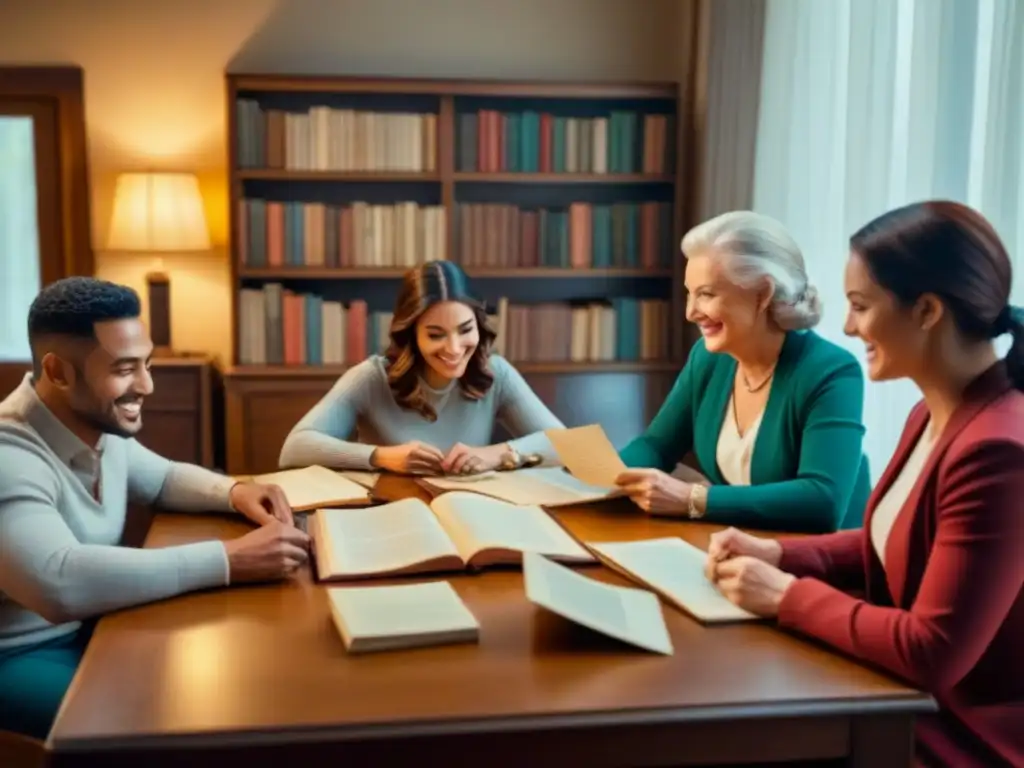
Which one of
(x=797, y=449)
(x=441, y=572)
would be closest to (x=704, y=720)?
(x=441, y=572)

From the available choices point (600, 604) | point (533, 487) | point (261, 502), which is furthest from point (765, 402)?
point (261, 502)

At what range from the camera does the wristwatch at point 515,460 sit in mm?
2297

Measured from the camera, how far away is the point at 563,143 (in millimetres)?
3963

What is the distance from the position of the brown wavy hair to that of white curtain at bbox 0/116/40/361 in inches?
84.5

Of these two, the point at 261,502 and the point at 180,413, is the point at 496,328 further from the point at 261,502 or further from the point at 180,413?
the point at 261,502

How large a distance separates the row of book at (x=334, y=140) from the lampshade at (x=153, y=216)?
0.81 feet

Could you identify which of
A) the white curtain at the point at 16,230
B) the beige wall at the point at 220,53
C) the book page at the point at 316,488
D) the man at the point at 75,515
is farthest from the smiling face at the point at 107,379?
the white curtain at the point at 16,230

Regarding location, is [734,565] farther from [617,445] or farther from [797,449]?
[617,445]

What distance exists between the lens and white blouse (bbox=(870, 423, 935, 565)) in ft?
4.61

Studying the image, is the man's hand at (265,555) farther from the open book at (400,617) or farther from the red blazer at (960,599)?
the red blazer at (960,599)

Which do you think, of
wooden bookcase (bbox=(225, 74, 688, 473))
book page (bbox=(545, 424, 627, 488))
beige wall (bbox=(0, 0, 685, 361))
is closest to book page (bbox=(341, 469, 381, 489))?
book page (bbox=(545, 424, 627, 488))

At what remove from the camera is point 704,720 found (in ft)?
3.68

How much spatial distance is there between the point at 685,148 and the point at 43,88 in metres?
2.33

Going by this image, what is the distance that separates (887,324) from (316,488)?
1117mm
